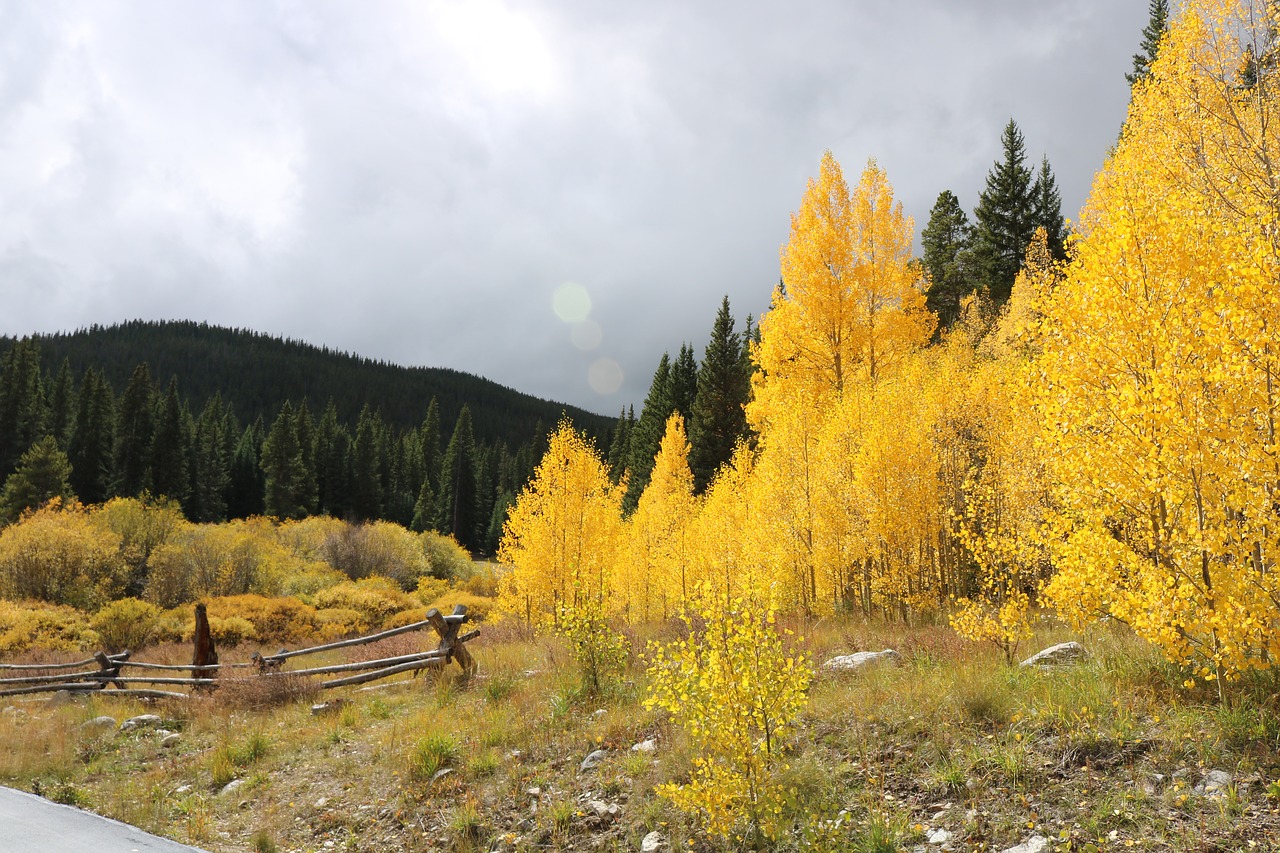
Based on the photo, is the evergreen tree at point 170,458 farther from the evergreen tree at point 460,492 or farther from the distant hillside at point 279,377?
the distant hillside at point 279,377

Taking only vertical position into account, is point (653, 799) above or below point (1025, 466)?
below

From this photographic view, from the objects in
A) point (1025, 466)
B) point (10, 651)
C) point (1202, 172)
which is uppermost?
point (1202, 172)

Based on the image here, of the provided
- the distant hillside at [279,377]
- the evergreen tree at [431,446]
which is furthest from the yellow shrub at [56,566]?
the distant hillside at [279,377]

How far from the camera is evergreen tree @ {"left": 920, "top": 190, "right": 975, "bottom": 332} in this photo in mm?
39062

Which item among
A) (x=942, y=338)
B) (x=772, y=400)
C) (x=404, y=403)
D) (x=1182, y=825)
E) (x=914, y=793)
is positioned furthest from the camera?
(x=404, y=403)

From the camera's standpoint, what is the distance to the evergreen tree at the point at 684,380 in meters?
45.0

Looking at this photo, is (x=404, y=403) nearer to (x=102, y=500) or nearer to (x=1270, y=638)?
(x=102, y=500)

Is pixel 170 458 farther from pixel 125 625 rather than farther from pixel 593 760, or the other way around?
pixel 593 760

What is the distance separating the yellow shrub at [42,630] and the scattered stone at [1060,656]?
25.5m

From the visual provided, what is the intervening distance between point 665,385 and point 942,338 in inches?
793

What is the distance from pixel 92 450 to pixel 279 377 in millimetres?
110539

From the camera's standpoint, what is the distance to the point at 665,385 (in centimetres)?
4653

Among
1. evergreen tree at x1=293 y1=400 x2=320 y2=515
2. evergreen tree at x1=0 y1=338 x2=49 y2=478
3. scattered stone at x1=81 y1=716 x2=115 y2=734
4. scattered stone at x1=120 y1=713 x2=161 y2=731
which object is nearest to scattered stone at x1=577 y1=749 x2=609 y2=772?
scattered stone at x1=120 y1=713 x2=161 y2=731

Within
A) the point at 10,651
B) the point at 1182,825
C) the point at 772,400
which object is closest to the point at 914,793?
the point at 1182,825
